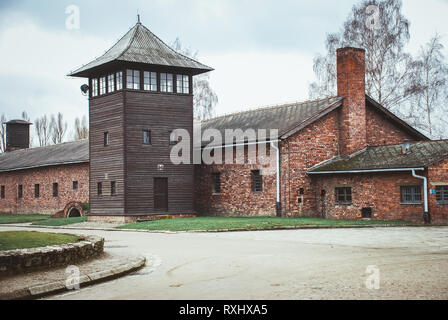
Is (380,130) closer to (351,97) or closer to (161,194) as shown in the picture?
(351,97)

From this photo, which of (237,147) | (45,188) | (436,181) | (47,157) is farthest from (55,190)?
(436,181)

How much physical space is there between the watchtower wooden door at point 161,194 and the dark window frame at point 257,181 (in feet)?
15.7

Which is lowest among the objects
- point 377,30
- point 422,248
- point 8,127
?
point 422,248

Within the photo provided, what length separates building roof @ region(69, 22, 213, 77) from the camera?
2947cm

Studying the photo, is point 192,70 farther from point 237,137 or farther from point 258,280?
point 258,280

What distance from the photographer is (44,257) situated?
10188 mm

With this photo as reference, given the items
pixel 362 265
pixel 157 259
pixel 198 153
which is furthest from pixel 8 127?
pixel 362 265

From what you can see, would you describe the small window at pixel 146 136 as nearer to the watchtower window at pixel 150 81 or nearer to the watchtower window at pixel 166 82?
the watchtower window at pixel 150 81

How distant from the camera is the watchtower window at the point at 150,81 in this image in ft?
99.3

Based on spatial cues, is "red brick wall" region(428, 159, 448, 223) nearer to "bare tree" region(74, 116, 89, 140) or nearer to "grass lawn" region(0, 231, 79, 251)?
"grass lawn" region(0, 231, 79, 251)

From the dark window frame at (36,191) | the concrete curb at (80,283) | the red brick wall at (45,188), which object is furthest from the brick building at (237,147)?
the concrete curb at (80,283)

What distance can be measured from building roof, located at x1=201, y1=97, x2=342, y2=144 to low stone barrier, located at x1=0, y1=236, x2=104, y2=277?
1774 cm

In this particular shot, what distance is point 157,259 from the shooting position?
12359 mm
